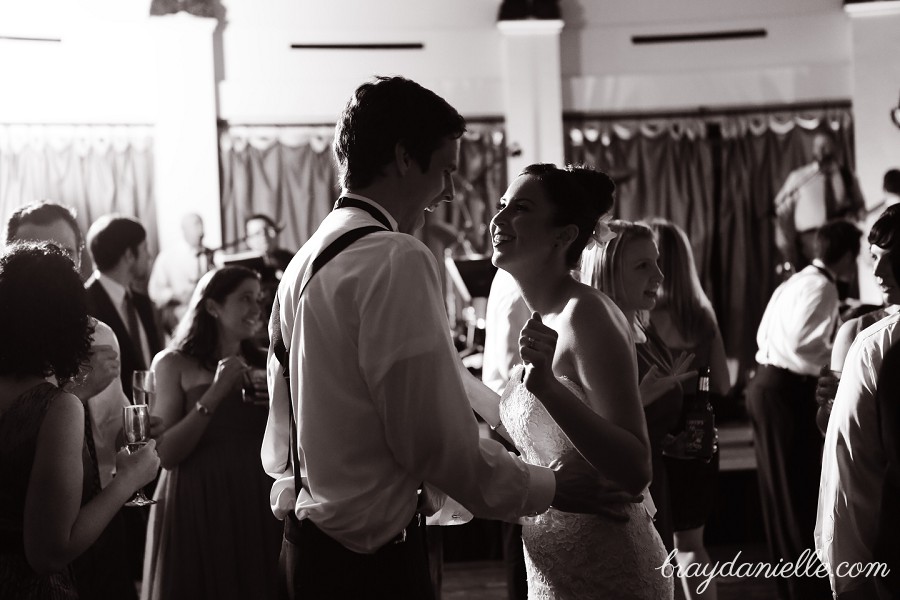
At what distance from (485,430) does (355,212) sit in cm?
512

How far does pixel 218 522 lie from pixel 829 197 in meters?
7.97

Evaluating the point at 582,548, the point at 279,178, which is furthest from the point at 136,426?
the point at 279,178

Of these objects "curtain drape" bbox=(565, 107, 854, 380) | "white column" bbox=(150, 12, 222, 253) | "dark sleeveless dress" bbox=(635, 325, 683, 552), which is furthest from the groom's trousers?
"curtain drape" bbox=(565, 107, 854, 380)

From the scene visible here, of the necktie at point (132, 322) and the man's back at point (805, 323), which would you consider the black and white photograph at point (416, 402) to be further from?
the necktie at point (132, 322)

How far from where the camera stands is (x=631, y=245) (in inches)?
125

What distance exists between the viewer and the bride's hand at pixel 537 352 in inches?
73.5

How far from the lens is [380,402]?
5.41 ft

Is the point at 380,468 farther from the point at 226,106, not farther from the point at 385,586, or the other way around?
the point at 226,106

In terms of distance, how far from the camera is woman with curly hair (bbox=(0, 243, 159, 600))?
1866mm

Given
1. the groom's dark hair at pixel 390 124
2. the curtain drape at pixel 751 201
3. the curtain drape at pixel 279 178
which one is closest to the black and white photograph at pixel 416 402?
the groom's dark hair at pixel 390 124

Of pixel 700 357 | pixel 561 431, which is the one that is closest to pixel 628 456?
pixel 561 431

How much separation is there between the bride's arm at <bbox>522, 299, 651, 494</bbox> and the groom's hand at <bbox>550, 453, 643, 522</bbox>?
2.3 inches

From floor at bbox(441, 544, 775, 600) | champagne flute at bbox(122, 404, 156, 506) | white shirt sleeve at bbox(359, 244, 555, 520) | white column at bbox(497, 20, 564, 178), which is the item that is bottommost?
floor at bbox(441, 544, 775, 600)

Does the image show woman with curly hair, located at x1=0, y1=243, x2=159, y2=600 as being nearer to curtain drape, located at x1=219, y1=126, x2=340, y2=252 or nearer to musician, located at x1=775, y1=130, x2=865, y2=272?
curtain drape, located at x1=219, y1=126, x2=340, y2=252
